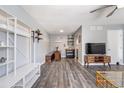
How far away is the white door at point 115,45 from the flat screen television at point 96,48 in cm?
62

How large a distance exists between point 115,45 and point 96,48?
1.34 meters

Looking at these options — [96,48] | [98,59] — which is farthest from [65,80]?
[96,48]

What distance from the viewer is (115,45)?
9.12m

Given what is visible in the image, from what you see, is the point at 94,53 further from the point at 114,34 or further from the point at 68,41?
the point at 68,41

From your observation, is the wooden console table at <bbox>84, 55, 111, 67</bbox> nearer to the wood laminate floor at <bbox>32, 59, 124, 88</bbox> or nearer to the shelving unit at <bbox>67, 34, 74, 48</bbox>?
the wood laminate floor at <bbox>32, 59, 124, 88</bbox>

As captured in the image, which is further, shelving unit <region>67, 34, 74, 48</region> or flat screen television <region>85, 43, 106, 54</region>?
shelving unit <region>67, 34, 74, 48</region>

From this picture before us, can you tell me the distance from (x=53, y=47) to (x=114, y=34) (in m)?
8.37

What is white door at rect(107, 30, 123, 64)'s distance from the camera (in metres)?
9.09

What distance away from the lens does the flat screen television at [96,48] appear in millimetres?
8695

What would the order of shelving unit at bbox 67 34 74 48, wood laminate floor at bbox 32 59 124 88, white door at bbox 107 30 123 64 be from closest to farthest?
wood laminate floor at bbox 32 59 124 88 → white door at bbox 107 30 123 64 → shelving unit at bbox 67 34 74 48

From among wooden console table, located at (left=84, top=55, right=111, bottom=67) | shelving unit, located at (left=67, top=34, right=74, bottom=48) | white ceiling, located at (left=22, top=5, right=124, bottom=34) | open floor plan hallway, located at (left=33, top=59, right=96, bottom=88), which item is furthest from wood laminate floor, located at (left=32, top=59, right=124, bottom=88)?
shelving unit, located at (left=67, top=34, right=74, bottom=48)

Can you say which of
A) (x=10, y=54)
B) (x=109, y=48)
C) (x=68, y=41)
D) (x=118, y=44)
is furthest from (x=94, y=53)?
(x=68, y=41)

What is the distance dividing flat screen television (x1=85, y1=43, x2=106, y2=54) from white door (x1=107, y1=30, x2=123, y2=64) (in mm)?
617
